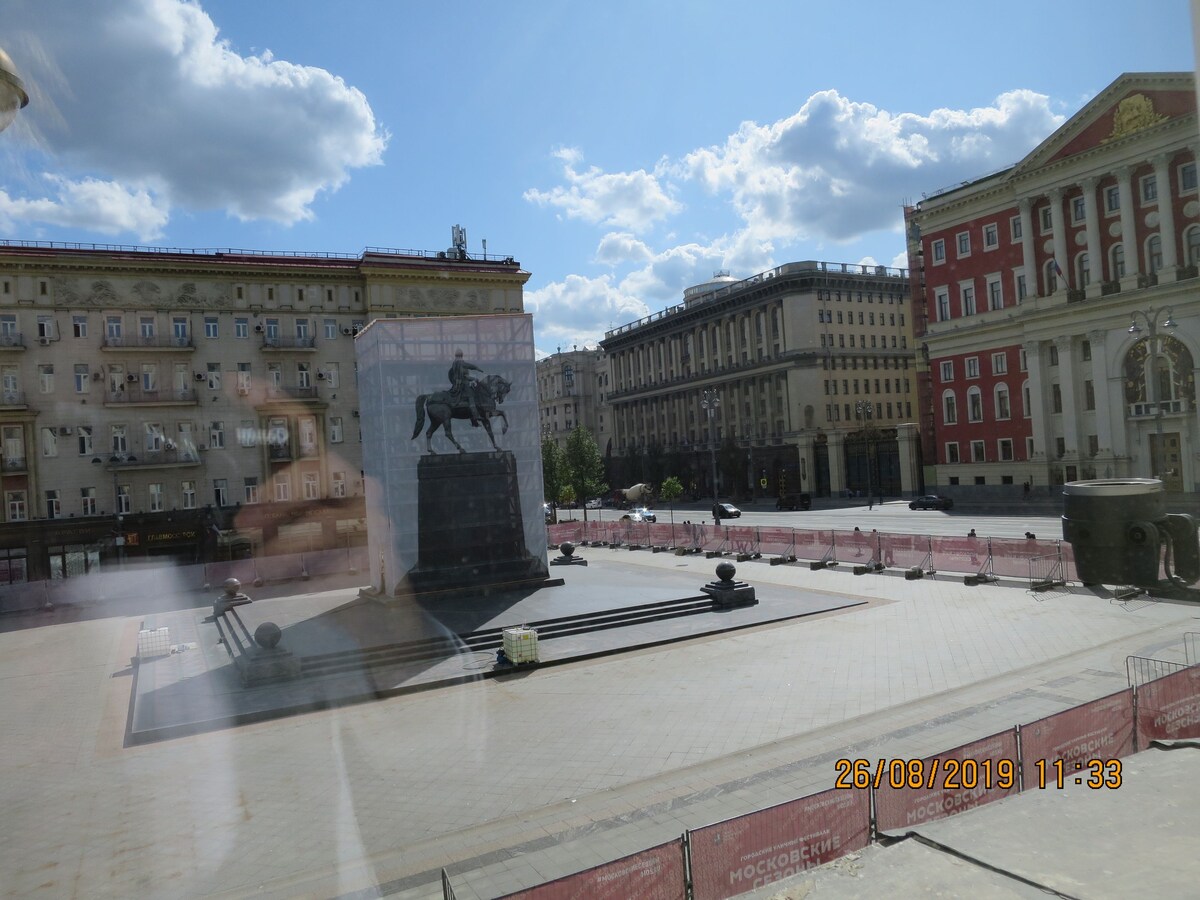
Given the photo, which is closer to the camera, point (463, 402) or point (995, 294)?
point (463, 402)

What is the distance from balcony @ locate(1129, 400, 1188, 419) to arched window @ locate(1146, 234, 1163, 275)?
8.06 m

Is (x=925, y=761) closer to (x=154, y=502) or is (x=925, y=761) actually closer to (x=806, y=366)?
(x=154, y=502)

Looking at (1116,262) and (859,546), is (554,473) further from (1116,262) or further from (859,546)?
(1116,262)

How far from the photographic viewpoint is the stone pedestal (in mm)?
27875

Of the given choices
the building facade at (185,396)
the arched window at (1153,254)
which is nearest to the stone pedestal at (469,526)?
the building facade at (185,396)

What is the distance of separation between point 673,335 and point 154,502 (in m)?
68.2

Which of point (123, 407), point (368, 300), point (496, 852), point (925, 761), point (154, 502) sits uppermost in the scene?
point (368, 300)

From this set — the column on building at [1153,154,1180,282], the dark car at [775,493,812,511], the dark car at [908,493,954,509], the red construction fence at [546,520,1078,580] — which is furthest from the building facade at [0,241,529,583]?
the column on building at [1153,154,1180,282]

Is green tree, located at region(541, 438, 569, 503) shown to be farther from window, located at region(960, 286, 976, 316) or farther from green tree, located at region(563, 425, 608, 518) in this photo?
window, located at region(960, 286, 976, 316)

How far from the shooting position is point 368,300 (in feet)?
160

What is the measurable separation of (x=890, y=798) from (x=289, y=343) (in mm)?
44489

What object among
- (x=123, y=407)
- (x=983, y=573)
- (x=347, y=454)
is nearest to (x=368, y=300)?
(x=347, y=454)

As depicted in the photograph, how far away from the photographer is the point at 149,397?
4388 cm

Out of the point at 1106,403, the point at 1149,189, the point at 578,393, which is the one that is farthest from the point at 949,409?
the point at 578,393
